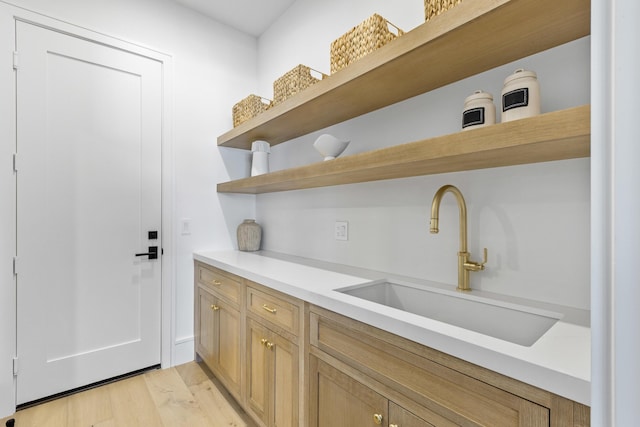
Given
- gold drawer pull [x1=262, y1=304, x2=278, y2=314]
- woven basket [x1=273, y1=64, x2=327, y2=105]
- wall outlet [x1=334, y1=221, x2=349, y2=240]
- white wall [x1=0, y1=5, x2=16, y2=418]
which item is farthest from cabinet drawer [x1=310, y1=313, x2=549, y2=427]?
white wall [x1=0, y1=5, x2=16, y2=418]

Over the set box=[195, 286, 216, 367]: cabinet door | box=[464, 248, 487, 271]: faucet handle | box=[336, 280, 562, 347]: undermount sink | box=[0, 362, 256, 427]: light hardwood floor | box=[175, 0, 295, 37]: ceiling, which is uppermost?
box=[175, 0, 295, 37]: ceiling

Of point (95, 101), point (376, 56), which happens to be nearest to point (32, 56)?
point (95, 101)

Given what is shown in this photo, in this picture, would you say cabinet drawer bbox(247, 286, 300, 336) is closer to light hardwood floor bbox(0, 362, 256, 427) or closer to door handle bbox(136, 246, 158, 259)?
light hardwood floor bbox(0, 362, 256, 427)

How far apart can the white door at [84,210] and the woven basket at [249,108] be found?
58 centimetres

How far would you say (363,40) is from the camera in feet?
4.50

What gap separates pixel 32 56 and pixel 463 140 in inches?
95.4

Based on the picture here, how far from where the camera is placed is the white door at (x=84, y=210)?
1.81m

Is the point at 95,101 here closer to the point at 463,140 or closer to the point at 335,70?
the point at 335,70

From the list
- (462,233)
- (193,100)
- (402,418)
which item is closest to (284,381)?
(402,418)

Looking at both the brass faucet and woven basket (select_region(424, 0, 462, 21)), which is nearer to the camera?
woven basket (select_region(424, 0, 462, 21))

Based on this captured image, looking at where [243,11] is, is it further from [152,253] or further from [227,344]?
[227,344]

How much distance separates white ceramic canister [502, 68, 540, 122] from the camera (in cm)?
95

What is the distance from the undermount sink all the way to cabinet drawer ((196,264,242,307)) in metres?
0.74

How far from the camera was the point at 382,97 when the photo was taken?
151 cm
